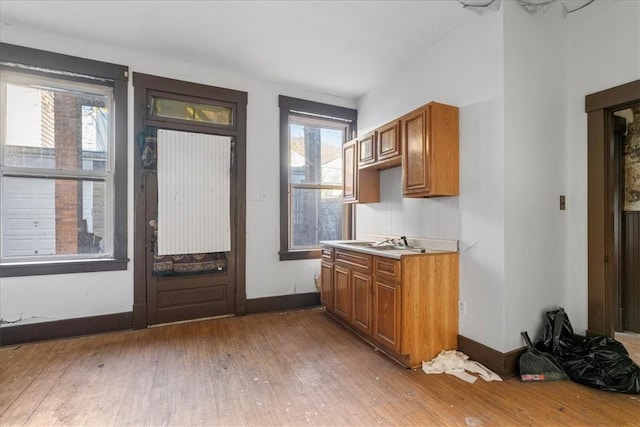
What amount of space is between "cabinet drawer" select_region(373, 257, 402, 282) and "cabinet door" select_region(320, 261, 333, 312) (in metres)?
0.91

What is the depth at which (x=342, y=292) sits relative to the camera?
10.8 ft

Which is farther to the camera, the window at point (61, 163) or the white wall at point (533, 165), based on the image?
the window at point (61, 163)

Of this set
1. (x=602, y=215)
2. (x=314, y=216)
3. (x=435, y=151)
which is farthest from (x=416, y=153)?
(x=314, y=216)

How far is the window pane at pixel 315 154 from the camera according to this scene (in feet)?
13.5

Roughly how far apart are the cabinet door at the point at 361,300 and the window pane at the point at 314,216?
Result: 1.21 m

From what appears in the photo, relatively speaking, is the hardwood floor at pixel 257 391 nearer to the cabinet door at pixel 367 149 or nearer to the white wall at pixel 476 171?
the white wall at pixel 476 171

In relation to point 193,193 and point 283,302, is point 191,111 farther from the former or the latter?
point 283,302

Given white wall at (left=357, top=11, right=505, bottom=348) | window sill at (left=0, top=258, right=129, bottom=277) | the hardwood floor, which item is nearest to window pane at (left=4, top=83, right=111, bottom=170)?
window sill at (left=0, top=258, right=129, bottom=277)

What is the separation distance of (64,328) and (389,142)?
12.2 ft

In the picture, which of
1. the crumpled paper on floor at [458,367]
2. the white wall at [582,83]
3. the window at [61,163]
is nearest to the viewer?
the crumpled paper on floor at [458,367]

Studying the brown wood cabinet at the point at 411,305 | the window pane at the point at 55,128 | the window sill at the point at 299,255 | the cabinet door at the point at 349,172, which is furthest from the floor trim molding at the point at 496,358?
the window pane at the point at 55,128

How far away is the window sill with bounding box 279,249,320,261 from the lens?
3939mm

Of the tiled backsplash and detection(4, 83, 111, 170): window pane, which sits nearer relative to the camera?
the tiled backsplash

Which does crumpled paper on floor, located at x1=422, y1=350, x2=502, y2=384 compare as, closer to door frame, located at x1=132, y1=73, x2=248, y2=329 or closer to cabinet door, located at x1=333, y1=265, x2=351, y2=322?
cabinet door, located at x1=333, y1=265, x2=351, y2=322
